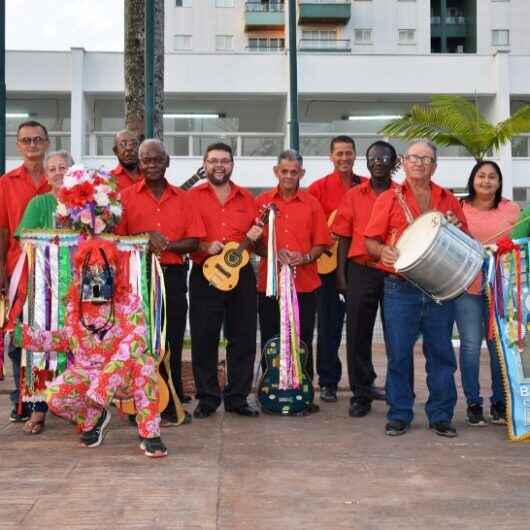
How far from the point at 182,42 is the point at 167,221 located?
4049cm

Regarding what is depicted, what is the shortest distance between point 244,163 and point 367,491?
1949 centimetres

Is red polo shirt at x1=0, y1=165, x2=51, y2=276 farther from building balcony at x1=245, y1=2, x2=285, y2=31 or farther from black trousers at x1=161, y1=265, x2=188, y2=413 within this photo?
building balcony at x1=245, y1=2, x2=285, y2=31

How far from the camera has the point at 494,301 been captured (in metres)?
5.54

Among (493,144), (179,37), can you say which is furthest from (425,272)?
(179,37)

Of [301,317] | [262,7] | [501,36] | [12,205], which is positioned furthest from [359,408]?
[501,36]

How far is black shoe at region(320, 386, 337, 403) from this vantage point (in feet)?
22.2

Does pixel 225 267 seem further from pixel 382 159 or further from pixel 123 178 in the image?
pixel 382 159

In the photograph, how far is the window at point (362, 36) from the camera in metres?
44.9

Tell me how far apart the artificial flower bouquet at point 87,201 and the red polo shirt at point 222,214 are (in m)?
0.88

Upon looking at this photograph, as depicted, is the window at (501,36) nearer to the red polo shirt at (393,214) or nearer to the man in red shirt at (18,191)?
the red polo shirt at (393,214)

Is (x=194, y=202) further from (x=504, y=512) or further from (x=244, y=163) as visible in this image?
(x=244, y=163)

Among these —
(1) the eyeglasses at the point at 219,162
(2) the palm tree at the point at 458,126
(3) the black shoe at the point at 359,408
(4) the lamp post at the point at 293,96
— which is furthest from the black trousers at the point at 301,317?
(2) the palm tree at the point at 458,126

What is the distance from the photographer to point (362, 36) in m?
45.0

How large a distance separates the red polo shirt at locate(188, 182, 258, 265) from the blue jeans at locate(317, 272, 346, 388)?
102 centimetres
